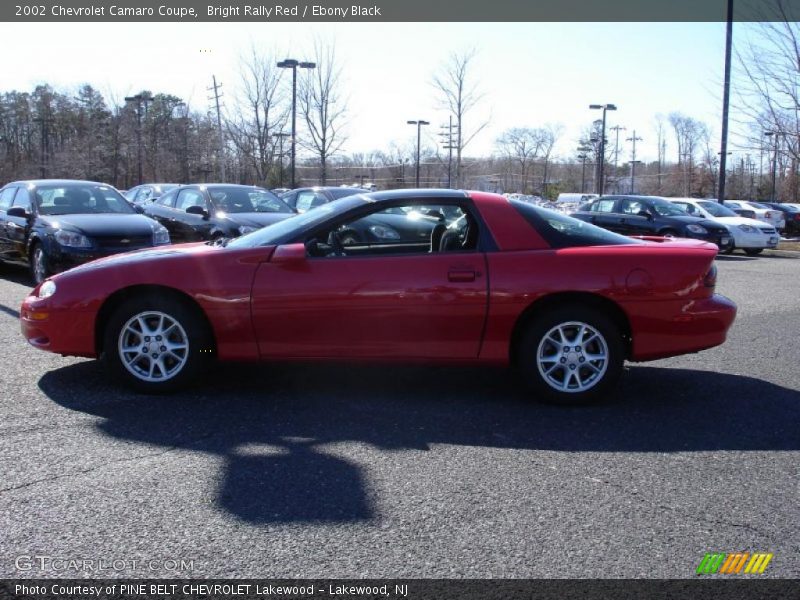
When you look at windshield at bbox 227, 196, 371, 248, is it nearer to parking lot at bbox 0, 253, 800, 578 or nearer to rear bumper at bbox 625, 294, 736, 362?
parking lot at bbox 0, 253, 800, 578

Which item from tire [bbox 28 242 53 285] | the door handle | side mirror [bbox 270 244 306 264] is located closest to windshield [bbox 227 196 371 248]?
side mirror [bbox 270 244 306 264]

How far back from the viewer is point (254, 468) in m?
3.79

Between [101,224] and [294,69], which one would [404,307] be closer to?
[101,224]

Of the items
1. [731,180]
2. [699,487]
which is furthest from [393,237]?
[731,180]

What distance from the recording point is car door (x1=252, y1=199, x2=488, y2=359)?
4.96 m

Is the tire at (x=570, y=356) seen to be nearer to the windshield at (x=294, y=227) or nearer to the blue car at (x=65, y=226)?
the windshield at (x=294, y=227)

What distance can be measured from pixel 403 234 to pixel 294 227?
182cm

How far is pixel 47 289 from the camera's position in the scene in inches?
207

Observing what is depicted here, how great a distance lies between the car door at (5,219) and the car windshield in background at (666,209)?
14.1 m

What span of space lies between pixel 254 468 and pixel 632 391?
9.78 feet

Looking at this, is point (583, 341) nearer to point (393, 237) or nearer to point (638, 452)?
point (638, 452)

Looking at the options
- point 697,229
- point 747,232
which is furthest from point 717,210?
point 697,229

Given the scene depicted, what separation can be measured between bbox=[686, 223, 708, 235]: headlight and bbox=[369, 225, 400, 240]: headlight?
12859 millimetres

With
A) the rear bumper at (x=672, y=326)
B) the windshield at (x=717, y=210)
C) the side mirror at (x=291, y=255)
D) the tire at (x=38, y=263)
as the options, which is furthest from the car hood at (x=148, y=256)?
the windshield at (x=717, y=210)
